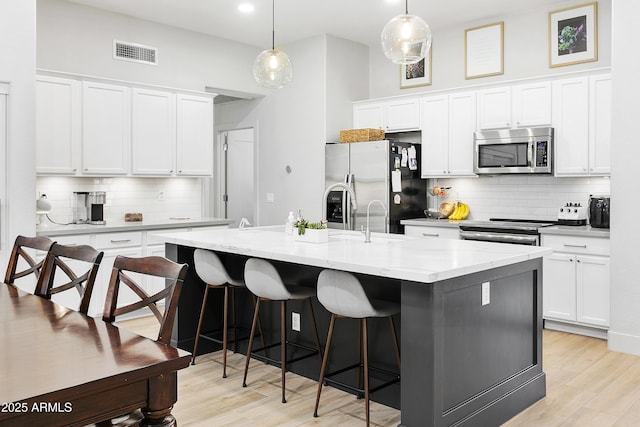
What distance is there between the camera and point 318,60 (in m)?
6.73

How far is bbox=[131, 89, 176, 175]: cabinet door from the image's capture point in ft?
18.8

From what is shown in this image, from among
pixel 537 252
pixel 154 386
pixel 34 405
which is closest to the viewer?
pixel 34 405

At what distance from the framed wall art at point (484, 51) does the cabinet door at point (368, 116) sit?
1.08 meters

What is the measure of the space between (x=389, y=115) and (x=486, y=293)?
12.8 feet

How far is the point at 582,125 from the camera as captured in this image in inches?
197

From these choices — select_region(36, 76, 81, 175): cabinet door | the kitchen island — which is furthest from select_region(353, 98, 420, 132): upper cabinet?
select_region(36, 76, 81, 175): cabinet door

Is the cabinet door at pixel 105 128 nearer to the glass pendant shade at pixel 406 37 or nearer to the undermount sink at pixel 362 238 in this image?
the undermount sink at pixel 362 238

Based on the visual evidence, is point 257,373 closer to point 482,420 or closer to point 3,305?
point 482,420

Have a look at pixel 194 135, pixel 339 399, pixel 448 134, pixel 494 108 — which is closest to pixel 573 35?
pixel 494 108

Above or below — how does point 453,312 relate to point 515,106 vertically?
below

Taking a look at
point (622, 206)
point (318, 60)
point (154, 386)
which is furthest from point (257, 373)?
point (318, 60)

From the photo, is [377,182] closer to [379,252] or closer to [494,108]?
[494,108]

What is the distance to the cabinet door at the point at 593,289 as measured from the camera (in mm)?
4625

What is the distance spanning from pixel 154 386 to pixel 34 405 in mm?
341
